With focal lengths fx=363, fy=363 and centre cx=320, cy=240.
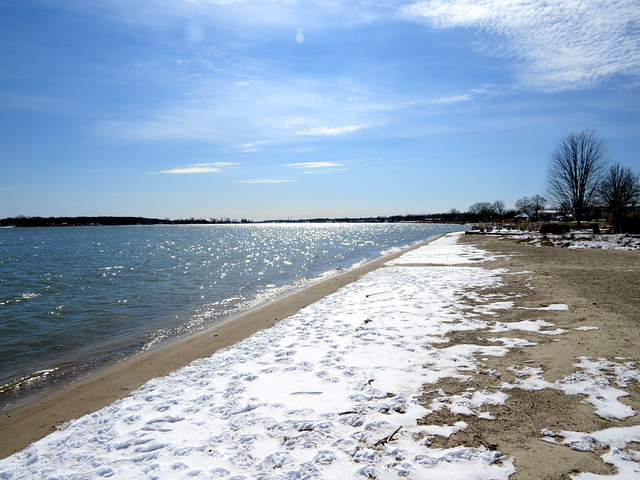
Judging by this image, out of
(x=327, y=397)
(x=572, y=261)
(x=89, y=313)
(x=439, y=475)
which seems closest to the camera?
(x=439, y=475)

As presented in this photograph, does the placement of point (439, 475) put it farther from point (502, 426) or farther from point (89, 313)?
point (89, 313)

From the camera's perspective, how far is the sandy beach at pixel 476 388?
348 centimetres

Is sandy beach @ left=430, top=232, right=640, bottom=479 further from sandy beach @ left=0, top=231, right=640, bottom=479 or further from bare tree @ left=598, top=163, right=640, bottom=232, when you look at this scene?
bare tree @ left=598, top=163, right=640, bottom=232

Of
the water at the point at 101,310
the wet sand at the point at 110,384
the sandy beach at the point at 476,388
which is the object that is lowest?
the water at the point at 101,310

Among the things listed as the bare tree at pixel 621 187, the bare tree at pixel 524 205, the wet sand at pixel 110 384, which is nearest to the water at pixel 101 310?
the wet sand at pixel 110 384

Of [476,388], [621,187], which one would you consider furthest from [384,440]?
[621,187]

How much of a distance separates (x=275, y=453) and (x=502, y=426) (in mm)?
2490

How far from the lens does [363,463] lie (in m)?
3.45

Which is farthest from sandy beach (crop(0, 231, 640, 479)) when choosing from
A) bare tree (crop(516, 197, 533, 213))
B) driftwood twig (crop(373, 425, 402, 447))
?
bare tree (crop(516, 197, 533, 213))

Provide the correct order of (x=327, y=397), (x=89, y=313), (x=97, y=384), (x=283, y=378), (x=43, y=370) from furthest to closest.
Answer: (x=89, y=313), (x=43, y=370), (x=97, y=384), (x=283, y=378), (x=327, y=397)

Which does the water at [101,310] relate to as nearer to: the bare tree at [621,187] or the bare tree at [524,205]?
the bare tree at [621,187]

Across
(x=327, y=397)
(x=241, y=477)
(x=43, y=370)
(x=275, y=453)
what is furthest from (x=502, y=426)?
(x=43, y=370)

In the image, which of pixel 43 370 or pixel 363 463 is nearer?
pixel 363 463

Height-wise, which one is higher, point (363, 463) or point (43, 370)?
point (363, 463)
